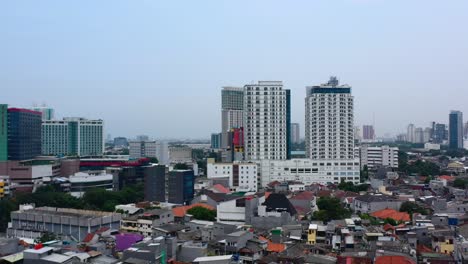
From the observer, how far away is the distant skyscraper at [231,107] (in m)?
44.3

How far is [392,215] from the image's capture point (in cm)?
1552

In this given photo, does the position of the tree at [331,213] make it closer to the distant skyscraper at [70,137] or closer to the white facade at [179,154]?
the distant skyscraper at [70,137]

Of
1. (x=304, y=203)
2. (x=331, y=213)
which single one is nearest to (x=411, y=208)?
(x=331, y=213)

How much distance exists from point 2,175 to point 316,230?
18105 mm

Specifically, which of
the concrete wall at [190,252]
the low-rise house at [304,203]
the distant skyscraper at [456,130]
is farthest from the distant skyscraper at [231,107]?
the concrete wall at [190,252]

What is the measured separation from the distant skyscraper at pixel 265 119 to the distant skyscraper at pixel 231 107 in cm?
1661

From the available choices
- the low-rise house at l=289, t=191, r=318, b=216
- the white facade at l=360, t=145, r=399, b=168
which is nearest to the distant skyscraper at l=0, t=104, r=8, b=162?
the low-rise house at l=289, t=191, r=318, b=216

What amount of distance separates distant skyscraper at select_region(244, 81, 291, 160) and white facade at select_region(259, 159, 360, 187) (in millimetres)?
923

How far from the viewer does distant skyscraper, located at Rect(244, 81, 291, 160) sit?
27.1 metres

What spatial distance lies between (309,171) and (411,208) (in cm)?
1067

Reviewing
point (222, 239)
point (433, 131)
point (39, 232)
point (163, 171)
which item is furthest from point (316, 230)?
point (433, 131)

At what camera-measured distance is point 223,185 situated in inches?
939

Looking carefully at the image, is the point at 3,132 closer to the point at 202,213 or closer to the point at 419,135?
the point at 202,213

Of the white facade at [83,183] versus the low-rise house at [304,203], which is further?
the white facade at [83,183]
